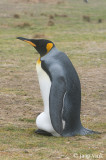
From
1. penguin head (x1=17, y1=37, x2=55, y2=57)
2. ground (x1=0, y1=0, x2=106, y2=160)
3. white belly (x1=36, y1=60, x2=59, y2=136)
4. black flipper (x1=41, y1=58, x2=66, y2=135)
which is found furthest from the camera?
penguin head (x1=17, y1=37, x2=55, y2=57)

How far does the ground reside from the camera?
4918mm

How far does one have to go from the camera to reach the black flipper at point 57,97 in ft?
18.0

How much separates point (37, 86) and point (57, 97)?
4.15m

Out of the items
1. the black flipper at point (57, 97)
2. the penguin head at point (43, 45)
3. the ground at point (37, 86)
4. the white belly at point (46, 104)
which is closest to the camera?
the ground at point (37, 86)

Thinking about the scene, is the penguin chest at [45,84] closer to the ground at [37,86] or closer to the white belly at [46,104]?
the white belly at [46,104]

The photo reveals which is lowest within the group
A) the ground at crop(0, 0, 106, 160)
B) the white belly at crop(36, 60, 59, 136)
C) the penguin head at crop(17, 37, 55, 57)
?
the ground at crop(0, 0, 106, 160)

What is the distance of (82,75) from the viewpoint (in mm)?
11016

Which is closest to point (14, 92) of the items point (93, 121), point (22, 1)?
point (93, 121)

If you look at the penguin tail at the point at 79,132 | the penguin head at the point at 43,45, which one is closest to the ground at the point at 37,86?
the penguin tail at the point at 79,132

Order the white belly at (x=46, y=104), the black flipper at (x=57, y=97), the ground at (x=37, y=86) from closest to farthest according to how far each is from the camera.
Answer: the ground at (x=37, y=86)
the black flipper at (x=57, y=97)
the white belly at (x=46, y=104)

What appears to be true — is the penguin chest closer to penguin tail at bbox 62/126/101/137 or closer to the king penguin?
the king penguin

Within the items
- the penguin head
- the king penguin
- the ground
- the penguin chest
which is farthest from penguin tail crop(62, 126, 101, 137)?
the penguin head

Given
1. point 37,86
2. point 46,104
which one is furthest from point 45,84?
point 37,86

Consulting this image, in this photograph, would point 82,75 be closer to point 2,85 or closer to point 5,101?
point 2,85
